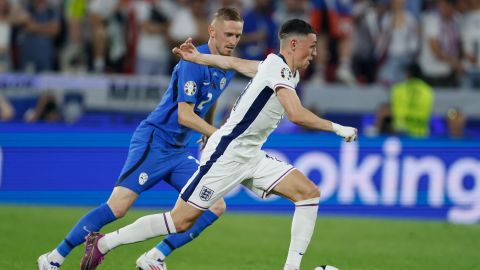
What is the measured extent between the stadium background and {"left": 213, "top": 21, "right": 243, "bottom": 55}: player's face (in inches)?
92.5

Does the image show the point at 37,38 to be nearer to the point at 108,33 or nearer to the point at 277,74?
the point at 108,33

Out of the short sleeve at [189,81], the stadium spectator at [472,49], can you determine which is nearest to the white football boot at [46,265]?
the short sleeve at [189,81]

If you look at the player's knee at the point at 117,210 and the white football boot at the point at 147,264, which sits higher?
the player's knee at the point at 117,210

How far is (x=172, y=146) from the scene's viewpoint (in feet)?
31.4

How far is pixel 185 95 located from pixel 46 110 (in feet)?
25.2

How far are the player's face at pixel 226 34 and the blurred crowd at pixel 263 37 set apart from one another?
8.09 m

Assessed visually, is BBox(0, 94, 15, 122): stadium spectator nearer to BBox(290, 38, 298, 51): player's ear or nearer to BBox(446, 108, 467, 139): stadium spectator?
BBox(446, 108, 467, 139): stadium spectator

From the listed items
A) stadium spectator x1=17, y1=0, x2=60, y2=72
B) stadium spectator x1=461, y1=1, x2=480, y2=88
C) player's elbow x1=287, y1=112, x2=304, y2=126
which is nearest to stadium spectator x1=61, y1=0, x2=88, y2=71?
stadium spectator x1=17, y1=0, x2=60, y2=72

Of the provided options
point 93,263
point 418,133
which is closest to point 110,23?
point 418,133

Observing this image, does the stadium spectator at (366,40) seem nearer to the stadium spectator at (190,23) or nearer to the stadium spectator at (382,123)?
the stadium spectator at (382,123)

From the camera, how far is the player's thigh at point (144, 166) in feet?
30.6

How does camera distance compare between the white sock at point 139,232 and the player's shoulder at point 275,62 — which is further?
the white sock at point 139,232

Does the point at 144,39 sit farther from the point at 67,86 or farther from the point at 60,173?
the point at 60,173

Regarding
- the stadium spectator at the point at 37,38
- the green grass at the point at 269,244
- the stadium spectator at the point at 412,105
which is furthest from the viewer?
the stadium spectator at the point at 37,38
